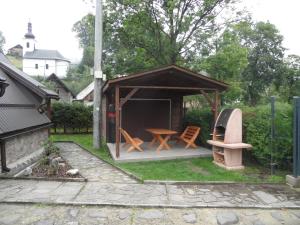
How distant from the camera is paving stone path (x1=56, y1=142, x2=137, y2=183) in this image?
6.73m

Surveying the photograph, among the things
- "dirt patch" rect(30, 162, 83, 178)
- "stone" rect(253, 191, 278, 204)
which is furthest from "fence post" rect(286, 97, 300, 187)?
"dirt patch" rect(30, 162, 83, 178)

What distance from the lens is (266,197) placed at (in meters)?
5.43

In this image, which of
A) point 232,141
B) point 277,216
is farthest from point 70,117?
point 277,216

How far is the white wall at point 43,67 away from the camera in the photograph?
A: 6661 cm

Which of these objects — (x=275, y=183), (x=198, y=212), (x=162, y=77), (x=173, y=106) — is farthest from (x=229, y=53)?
(x=198, y=212)

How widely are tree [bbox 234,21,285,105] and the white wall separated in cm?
4650

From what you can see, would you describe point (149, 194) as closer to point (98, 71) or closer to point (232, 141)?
point (232, 141)

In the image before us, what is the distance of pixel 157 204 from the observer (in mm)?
4949

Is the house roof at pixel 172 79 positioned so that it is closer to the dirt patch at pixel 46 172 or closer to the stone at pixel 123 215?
the dirt patch at pixel 46 172

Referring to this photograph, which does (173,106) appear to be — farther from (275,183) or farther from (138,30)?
(275,183)

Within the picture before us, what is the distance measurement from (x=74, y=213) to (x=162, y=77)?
244 inches

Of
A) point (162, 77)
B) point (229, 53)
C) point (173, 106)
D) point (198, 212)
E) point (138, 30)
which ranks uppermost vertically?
point (138, 30)

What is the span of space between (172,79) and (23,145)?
547 cm

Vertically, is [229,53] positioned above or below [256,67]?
below
